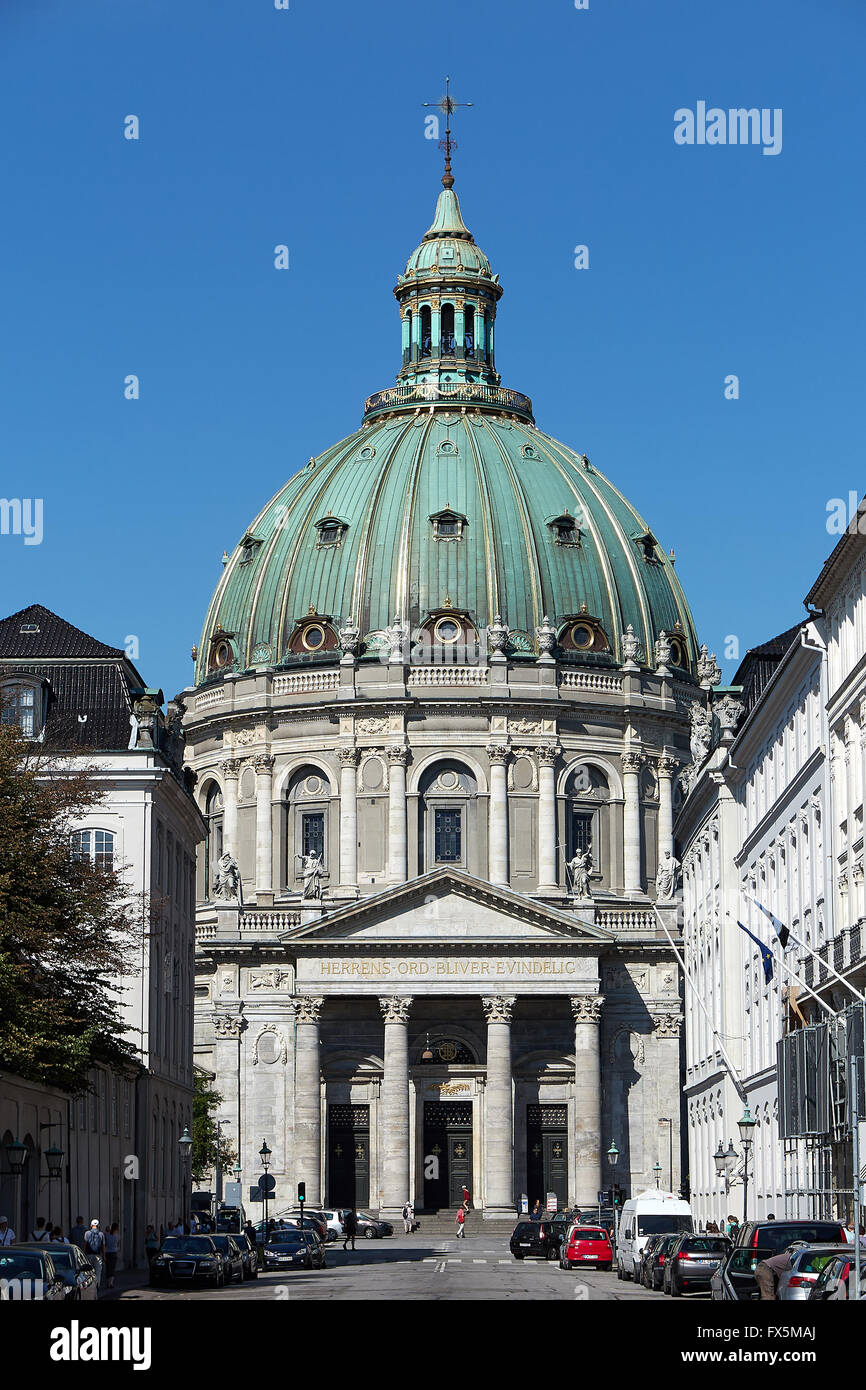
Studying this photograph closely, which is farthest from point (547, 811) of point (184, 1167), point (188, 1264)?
point (188, 1264)

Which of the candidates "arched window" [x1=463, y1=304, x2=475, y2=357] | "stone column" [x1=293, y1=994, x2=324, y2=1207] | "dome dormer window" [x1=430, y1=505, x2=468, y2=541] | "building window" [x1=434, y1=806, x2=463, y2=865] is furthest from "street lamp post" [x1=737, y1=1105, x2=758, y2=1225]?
"arched window" [x1=463, y1=304, x2=475, y2=357]

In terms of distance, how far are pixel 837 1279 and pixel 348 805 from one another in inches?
3444

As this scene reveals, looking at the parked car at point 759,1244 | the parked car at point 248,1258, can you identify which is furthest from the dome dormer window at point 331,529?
the parked car at point 759,1244

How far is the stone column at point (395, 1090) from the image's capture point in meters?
100

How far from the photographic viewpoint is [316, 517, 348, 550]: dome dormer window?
118 meters

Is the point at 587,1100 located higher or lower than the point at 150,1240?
higher

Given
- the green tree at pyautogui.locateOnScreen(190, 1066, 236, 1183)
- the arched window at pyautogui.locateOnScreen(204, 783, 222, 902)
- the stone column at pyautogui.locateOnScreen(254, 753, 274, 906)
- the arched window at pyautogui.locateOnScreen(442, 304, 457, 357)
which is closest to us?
the green tree at pyautogui.locateOnScreen(190, 1066, 236, 1183)

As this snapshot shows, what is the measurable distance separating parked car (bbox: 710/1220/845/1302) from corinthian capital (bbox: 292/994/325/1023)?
65698 mm

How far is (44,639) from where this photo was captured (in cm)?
7200

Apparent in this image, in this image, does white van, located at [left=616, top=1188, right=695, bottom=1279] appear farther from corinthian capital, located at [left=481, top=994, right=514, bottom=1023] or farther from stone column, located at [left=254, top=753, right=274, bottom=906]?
stone column, located at [left=254, top=753, right=274, bottom=906]

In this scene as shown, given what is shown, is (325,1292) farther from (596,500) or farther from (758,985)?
(596,500)

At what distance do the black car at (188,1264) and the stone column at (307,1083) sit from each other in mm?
52517

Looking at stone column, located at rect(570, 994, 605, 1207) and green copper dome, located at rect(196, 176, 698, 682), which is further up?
green copper dome, located at rect(196, 176, 698, 682)

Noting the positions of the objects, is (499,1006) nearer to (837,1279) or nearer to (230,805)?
(230,805)
